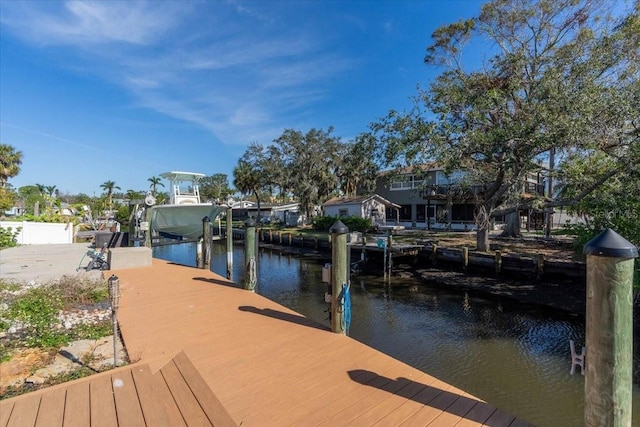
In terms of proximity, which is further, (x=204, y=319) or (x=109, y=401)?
(x=204, y=319)

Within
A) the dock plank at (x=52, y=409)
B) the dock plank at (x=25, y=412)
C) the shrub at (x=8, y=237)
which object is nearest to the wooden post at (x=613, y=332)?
the dock plank at (x=52, y=409)

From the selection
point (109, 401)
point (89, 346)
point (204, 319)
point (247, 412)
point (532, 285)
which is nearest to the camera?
point (109, 401)

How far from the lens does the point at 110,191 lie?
56125mm

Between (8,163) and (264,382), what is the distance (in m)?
38.2

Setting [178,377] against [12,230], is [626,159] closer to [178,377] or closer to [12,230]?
[178,377]

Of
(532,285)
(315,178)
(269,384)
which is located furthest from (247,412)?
(315,178)

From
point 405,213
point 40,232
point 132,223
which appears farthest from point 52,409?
point 405,213

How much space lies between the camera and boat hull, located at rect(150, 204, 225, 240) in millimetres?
14078

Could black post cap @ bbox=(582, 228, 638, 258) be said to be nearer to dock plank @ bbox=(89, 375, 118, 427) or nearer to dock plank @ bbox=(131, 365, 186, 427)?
dock plank @ bbox=(131, 365, 186, 427)

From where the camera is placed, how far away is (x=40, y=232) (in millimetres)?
17922

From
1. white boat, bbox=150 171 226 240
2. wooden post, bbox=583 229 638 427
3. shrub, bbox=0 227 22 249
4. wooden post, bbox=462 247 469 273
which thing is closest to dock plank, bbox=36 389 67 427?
wooden post, bbox=583 229 638 427

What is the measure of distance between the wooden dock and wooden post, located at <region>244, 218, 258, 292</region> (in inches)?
60.3

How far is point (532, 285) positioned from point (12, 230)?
80.3 feet

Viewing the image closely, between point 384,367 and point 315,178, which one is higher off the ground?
point 315,178
